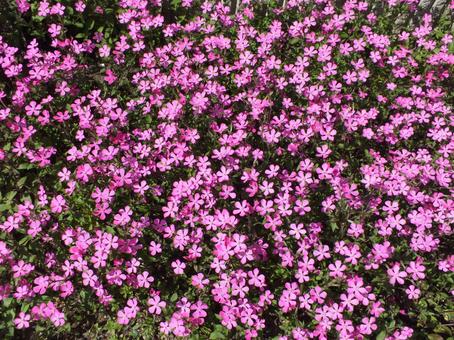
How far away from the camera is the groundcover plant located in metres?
3.21

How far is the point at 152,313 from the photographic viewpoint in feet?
10.5

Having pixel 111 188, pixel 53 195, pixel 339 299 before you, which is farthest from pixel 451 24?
pixel 53 195

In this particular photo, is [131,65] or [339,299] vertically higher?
[131,65]

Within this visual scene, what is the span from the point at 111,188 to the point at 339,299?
1983 millimetres

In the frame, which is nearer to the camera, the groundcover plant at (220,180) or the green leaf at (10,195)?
the groundcover plant at (220,180)

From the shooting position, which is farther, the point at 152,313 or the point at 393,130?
the point at 393,130

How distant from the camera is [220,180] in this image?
3.51m

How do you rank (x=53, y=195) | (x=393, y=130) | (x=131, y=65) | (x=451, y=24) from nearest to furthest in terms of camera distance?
(x=53, y=195) < (x=393, y=130) < (x=131, y=65) < (x=451, y=24)

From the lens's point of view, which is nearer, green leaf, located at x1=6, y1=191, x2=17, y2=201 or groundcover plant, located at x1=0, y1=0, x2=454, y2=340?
groundcover plant, located at x1=0, y1=0, x2=454, y2=340

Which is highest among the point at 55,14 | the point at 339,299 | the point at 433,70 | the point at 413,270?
the point at 55,14

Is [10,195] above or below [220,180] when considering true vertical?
below

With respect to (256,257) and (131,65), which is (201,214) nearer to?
(256,257)

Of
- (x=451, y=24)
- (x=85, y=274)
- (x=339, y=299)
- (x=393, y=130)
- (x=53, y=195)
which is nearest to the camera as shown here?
(x=85, y=274)

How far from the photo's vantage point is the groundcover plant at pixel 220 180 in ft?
10.5
